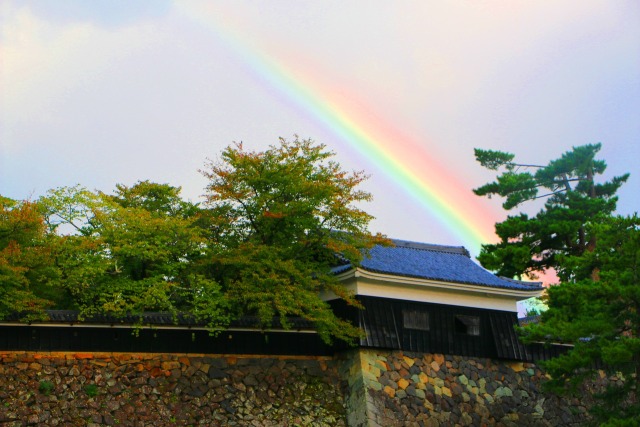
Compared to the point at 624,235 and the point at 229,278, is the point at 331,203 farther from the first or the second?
the point at 624,235

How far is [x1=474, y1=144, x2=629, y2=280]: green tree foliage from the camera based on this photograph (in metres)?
29.4

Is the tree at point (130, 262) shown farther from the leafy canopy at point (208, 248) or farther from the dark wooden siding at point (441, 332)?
the dark wooden siding at point (441, 332)

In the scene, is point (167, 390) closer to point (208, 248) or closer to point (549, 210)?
point (208, 248)

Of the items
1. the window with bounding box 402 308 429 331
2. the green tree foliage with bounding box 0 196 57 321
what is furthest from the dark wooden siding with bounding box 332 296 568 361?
the green tree foliage with bounding box 0 196 57 321

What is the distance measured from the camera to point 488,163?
33156 mm

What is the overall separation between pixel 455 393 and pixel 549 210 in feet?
37.3

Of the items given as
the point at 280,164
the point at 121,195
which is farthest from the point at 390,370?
the point at 121,195

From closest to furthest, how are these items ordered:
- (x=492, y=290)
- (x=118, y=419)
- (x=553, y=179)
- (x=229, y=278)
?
(x=118, y=419) → (x=229, y=278) → (x=492, y=290) → (x=553, y=179)

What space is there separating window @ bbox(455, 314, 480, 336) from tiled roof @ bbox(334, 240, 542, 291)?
965 mm

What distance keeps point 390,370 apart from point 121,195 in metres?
8.46

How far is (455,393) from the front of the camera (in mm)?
21859

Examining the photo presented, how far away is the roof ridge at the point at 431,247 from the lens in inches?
990

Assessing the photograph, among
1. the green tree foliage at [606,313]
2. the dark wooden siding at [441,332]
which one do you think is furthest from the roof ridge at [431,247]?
the green tree foliage at [606,313]

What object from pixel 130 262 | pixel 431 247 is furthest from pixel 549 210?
pixel 130 262
